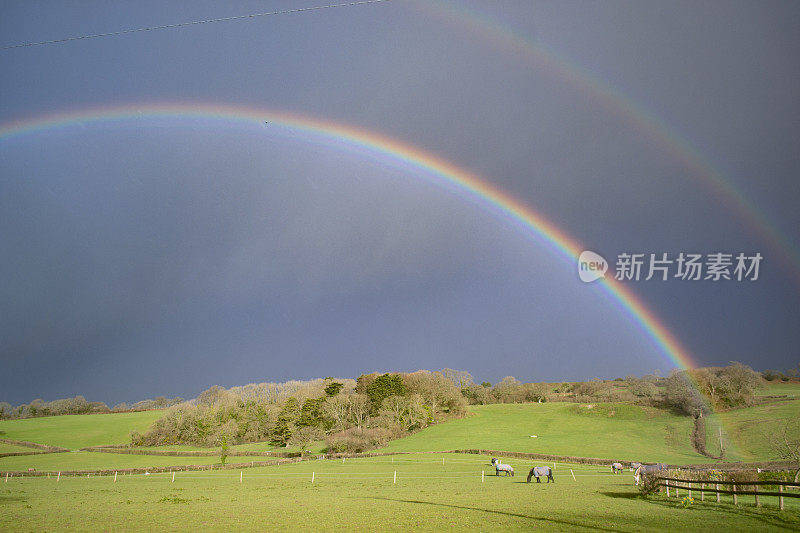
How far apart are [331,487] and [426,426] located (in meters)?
78.8

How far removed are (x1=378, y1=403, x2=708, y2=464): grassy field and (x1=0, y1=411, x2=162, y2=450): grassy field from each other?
7758cm

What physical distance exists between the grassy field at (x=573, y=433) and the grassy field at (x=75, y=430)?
77583 mm

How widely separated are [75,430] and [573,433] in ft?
428

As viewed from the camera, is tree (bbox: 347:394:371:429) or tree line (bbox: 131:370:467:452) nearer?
tree line (bbox: 131:370:467:452)

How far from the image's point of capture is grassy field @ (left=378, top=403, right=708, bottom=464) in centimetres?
7500

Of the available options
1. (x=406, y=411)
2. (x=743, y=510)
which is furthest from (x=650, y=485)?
(x=406, y=411)

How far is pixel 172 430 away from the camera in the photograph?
121 m

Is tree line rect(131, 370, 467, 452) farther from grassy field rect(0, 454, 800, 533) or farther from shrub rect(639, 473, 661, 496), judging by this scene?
shrub rect(639, 473, 661, 496)

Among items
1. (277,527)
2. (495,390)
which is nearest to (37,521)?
(277,527)

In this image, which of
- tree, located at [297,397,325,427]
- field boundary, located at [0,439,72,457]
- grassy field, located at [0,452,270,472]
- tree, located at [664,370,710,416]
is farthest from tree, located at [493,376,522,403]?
field boundary, located at [0,439,72,457]

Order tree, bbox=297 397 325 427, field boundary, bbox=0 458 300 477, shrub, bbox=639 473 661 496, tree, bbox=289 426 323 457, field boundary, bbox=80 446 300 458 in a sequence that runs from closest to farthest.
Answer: shrub, bbox=639 473 661 496 < field boundary, bbox=0 458 300 477 < field boundary, bbox=80 446 300 458 < tree, bbox=289 426 323 457 < tree, bbox=297 397 325 427

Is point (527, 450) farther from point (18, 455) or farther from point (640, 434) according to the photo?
point (18, 455)

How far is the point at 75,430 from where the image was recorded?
131750 mm

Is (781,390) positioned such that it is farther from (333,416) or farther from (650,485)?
(650,485)
